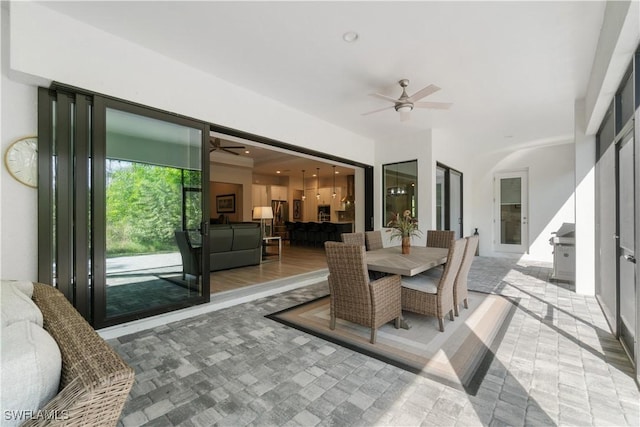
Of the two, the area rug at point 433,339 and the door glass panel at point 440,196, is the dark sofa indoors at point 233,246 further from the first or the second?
the door glass panel at point 440,196

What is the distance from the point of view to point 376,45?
2.80 m

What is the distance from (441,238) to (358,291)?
7.22 feet

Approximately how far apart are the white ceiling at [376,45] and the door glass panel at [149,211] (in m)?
0.91

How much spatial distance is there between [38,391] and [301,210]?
39.9ft

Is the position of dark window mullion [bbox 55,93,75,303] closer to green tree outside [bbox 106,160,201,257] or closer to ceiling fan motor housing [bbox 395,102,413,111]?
green tree outside [bbox 106,160,201,257]

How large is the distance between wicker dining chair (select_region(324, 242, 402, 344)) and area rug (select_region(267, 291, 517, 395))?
180 mm

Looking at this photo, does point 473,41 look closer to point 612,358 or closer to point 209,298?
point 612,358

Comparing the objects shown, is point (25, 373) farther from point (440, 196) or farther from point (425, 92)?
point (440, 196)

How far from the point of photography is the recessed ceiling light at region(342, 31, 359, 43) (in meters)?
2.62

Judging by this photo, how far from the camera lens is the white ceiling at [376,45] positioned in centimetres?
234

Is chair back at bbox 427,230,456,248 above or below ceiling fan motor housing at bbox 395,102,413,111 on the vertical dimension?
below

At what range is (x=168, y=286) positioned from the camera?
128 inches

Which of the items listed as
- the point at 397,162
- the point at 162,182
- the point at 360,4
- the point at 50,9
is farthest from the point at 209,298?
the point at 397,162

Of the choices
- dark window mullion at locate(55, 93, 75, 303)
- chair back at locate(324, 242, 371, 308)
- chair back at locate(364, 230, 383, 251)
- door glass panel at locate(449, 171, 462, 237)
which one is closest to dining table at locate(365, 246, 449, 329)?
chair back at locate(324, 242, 371, 308)
